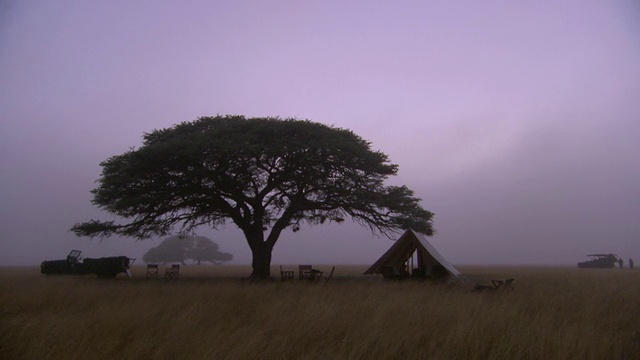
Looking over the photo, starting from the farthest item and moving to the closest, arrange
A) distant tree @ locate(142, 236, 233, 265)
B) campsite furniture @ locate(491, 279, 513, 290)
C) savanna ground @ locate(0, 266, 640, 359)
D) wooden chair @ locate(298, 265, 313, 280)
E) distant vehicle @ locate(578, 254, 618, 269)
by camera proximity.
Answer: distant tree @ locate(142, 236, 233, 265)
distant vehicle @ locate(578, 254, 618, 269)
wooden chair @ locate(298, 265, 313, 280)
campsite furniture @ locate(491, 279, 513, 290)
savanna ground @ locate(0, 266, 640, 359)

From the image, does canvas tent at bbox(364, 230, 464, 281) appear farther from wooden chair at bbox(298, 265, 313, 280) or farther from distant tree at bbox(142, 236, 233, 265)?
distant tree at bbox(142, 236, 233, 265)

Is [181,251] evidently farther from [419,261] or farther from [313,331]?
[313,331]

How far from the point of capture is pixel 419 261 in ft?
66.6

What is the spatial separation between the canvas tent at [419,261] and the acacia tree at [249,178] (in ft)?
9.08

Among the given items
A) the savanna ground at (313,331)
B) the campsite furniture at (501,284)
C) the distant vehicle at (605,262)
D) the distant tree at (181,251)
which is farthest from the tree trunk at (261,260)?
the distant tree at (181,251)

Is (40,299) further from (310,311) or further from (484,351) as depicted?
(484,351)

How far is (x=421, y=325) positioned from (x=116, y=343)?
4.90 meters

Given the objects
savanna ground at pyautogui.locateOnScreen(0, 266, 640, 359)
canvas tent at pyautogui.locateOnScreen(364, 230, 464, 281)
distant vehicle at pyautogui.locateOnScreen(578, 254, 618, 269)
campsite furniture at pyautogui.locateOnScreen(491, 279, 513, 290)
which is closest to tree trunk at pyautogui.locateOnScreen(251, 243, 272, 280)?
canvas tent at pyautogui.locateOnScreen(364, 230, 464, 281)

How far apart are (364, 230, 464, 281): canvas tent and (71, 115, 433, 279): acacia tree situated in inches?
109

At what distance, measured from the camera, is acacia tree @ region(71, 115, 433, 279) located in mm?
21047

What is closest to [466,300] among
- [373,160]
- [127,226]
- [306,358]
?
[306,358]

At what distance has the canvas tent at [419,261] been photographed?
61.1 feet

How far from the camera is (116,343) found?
589 cm

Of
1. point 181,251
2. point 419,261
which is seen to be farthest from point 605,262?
point 181,251
